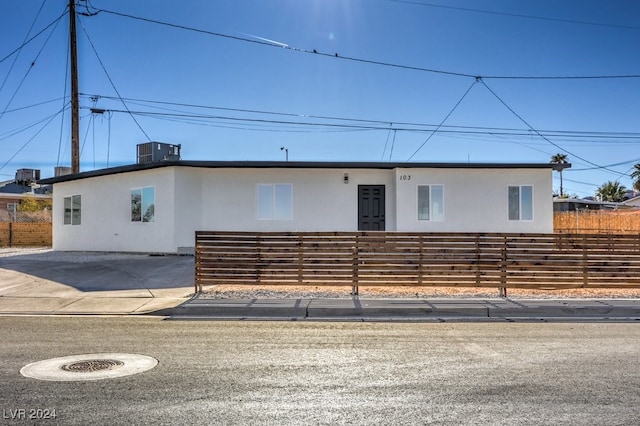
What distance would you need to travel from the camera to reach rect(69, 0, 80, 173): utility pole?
2294 cm

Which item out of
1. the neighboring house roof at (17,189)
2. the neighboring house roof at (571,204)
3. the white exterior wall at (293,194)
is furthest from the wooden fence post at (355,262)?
the neighboring house roof at (17,189)

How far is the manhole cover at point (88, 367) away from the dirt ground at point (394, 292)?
4607 millimetres

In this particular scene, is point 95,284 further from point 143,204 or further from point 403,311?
point 403,311

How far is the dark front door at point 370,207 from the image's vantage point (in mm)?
19125

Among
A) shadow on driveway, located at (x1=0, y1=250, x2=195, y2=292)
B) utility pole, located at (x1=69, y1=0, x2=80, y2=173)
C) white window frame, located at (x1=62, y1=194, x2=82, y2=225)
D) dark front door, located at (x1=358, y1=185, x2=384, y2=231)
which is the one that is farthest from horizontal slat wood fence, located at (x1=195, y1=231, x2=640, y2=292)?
utility pole, located at (x1=69, y1=0, x2=80, y2=173)

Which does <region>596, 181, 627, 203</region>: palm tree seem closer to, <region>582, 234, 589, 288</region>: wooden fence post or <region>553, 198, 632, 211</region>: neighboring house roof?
<region>553, 198, 632, 211</region>: neighboring house roof

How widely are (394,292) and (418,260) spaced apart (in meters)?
0.95

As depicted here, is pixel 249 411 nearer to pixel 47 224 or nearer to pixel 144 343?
pixel 144 343

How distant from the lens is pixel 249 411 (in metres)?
4.22

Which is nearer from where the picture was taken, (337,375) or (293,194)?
(337,375)

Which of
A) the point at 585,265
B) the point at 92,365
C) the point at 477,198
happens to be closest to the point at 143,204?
the point at 477,198

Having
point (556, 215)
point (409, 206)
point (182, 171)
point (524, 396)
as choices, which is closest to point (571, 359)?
point (524, 396)

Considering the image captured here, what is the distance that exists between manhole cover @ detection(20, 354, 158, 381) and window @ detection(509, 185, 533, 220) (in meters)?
15.8

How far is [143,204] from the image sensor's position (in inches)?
746
